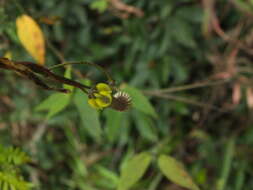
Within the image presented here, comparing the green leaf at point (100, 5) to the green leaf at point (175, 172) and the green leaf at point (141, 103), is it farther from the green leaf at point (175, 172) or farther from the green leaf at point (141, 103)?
the green leaf at point (175, 172)

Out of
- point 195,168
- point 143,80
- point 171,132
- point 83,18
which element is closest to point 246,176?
point 195,168

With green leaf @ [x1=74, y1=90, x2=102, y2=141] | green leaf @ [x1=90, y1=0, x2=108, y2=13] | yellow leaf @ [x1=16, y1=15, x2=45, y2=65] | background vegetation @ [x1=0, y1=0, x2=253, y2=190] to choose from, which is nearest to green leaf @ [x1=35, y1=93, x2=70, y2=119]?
green leaf @ [x1=74, y1=90, x2=102, y2=141]

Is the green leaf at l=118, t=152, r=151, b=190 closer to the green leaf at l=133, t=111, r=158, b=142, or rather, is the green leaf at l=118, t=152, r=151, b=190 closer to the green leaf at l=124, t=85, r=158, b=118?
the green leaf at l=124, t=85, r=158, b=118

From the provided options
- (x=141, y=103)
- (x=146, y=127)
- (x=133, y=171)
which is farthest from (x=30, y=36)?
(x=146, y=127)

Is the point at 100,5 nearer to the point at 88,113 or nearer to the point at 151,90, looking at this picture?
the point at 151,90

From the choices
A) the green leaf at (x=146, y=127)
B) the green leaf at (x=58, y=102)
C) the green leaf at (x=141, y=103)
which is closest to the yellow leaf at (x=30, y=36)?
the green leaf at (x=58, y=102)

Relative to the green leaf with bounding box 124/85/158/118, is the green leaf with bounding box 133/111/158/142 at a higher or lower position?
higher
